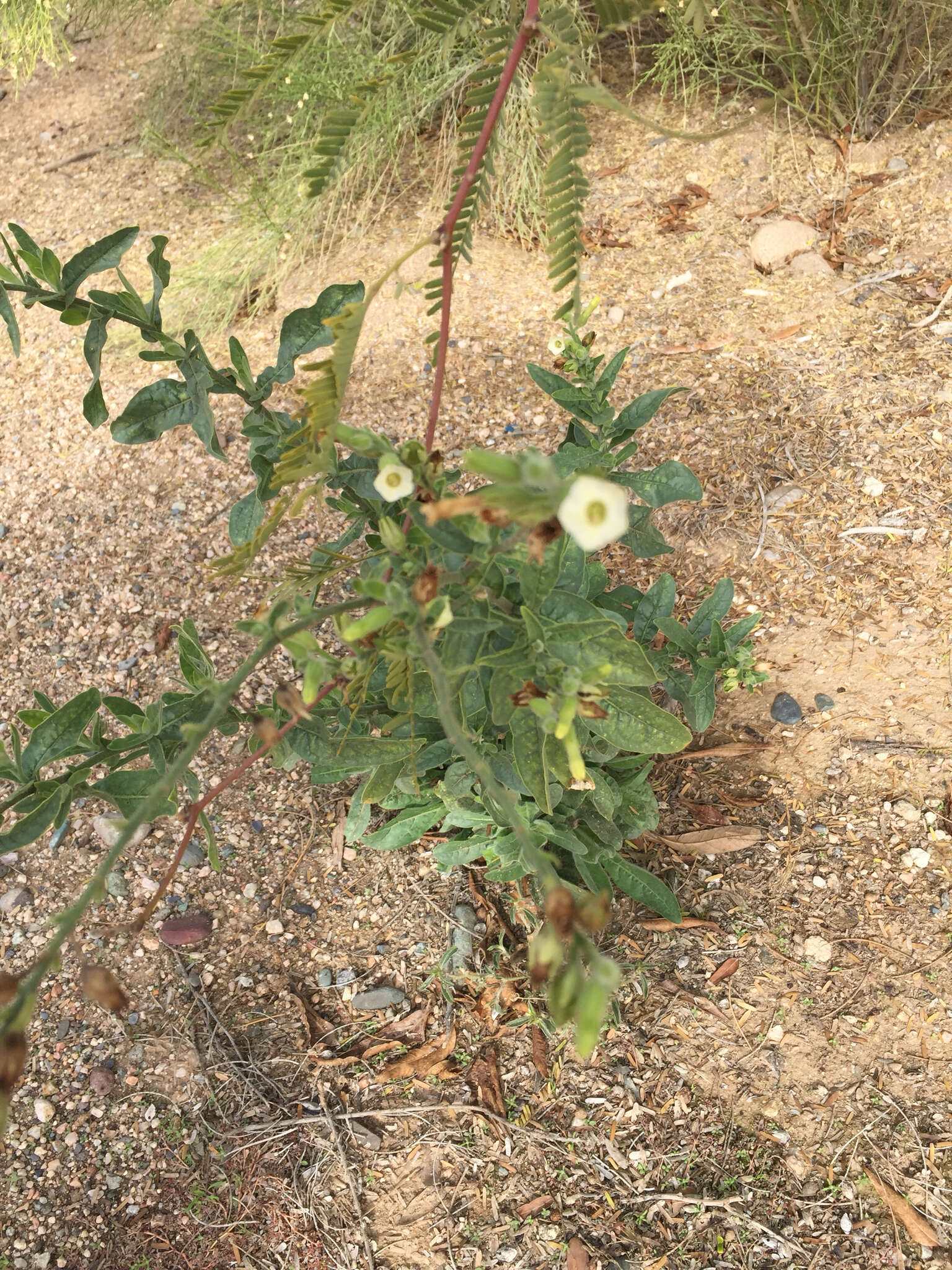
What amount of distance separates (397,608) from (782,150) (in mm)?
2843

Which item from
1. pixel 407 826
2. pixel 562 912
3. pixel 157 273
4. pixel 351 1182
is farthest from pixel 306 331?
pixel 351 1182

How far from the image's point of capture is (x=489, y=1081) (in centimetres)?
174

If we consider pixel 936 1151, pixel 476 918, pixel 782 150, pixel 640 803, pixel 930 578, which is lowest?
pixel 936 1151

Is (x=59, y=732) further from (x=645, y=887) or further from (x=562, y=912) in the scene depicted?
(x=645, y=887)

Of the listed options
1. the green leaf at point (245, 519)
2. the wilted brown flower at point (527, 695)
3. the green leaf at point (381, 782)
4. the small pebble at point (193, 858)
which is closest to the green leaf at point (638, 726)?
the wilted brown flower at point (527, 695)

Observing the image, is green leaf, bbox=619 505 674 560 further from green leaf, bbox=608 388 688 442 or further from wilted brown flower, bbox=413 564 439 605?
wilted brown flower, bbox=413 564 439 605

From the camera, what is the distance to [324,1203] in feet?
5.34

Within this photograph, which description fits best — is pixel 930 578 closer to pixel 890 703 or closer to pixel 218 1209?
pixel 890 703

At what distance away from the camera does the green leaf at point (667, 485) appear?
1561 millimetres

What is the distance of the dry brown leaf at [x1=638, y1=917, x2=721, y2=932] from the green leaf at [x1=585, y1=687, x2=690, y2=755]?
2.42 ft

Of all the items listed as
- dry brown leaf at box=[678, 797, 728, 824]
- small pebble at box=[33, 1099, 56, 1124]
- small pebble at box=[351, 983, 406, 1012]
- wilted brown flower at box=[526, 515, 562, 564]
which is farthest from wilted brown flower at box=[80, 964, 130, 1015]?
dry brown leaf at box=[678, 797, 728, 824]

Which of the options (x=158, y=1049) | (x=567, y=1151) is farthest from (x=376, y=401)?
(x=567, y=1151)

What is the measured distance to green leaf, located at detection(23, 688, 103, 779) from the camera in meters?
1.18

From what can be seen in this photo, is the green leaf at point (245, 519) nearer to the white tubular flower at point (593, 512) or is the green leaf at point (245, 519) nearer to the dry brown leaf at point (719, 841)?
the white tubular flower at point (593, 512)
